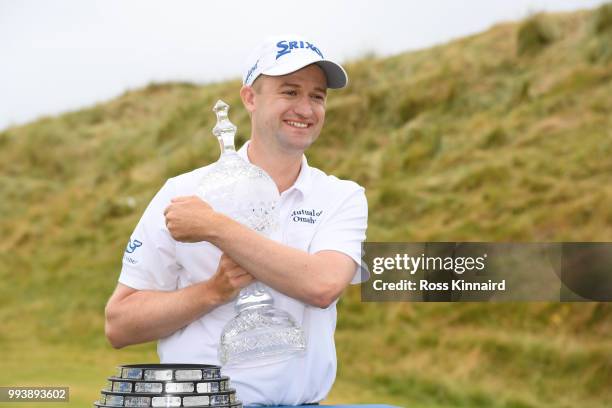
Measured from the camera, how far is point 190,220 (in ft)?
6.25

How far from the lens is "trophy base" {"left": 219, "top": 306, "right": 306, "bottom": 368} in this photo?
1.96 m

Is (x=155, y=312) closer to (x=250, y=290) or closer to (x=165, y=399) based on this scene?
(x=250, y=290)

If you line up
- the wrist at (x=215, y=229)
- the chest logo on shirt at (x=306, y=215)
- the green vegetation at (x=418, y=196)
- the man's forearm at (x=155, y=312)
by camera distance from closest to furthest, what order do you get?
the wrist at (x=215, y=229) → the man's forearm at (x=155, y=312) → the chest logo on shirt at (x=306, y=215) → the green vegetation at (x=418, y=196)

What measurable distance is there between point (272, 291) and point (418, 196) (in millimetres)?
8385

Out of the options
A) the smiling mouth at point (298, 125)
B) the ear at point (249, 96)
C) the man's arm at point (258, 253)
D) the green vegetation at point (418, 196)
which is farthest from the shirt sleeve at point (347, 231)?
the green vegetation at point (418, 196)

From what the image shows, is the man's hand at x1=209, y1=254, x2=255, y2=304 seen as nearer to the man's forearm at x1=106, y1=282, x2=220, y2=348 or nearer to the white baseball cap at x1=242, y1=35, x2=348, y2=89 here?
the man's forearm at x1=106, y1=282, x2=220, y2=348

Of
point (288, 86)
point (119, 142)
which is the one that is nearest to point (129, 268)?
point (288, 86)

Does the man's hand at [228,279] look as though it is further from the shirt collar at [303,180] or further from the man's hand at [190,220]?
the shirt collar at [303,180]

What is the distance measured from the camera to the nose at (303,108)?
2211 millimetres

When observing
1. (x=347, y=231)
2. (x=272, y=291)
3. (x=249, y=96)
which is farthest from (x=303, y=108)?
(x=272, y=291)

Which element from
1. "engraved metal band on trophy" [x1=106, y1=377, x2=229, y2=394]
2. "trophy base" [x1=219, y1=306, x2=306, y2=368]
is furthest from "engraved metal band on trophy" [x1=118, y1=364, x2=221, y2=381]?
"trophy base" [x1=219, y1=306, x2=306, y2=368]

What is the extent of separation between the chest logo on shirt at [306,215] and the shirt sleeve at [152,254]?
11.8 inches

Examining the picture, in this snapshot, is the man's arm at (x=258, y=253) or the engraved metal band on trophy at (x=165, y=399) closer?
the engraved metal band on trophy at (x=165, y=399)

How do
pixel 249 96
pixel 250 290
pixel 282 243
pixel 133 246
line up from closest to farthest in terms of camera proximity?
1. pixel 250 290
2. pixel 282 243
3. pixel 133 246
4. pixel 249 96
